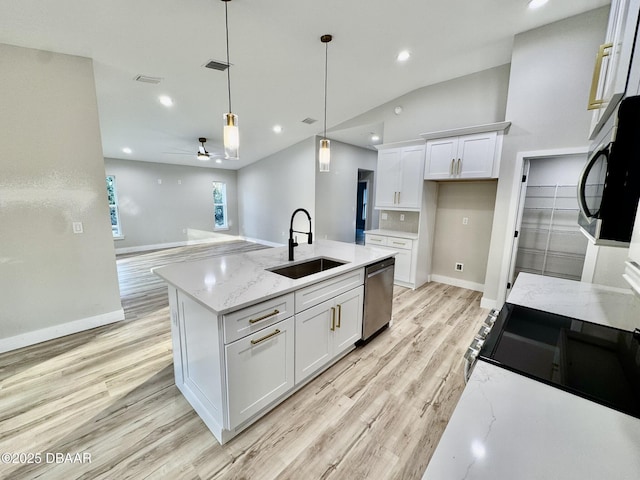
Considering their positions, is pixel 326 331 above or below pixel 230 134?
below

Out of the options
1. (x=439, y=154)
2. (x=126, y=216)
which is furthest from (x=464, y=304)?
(x=126, y=216)

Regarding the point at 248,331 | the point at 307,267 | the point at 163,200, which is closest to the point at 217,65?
the point at 307,267

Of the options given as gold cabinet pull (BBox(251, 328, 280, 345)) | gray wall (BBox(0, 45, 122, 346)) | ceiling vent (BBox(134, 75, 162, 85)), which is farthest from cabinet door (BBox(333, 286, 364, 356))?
ceiling vent (BBox(134, 75, 162, 85))

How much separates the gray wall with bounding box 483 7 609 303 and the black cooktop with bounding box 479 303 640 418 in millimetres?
2590

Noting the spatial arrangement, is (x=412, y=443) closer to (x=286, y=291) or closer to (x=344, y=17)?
(x=286, y=291)

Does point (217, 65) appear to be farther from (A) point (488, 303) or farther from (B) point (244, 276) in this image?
(A) point (488, 303)

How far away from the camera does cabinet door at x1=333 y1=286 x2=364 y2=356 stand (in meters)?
2.22

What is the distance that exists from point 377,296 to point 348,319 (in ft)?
1.54

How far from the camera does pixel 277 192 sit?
7.06 metres

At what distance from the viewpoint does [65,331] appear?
109 inches

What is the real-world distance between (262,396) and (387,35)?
3.57m

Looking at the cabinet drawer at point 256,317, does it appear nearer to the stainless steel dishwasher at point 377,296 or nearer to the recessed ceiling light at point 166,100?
the stainless steel dishwasher at point 377,296


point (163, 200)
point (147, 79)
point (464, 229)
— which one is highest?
point (147, 79)

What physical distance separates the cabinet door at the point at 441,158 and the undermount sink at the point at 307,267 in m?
2.31
